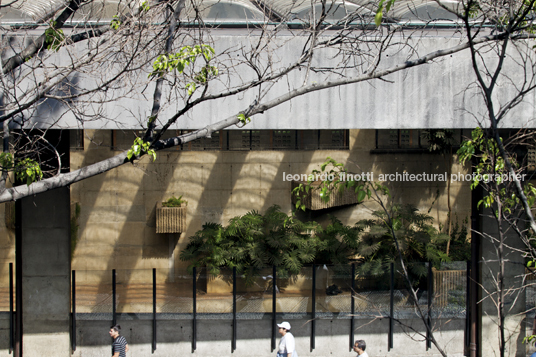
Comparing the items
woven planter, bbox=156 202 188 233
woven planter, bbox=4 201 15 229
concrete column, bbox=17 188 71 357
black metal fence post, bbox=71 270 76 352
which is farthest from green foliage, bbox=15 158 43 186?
woven planter, bbox=4 201 15 229

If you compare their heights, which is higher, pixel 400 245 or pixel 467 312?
pixel 400 245

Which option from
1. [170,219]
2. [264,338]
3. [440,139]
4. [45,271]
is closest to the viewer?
[45,271]

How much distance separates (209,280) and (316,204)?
456cm

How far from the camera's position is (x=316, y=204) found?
43.9ft

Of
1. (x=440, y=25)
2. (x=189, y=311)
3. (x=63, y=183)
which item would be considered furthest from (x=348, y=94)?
(x=189, y=311)

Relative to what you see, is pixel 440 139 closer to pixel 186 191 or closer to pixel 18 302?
pixel 186 191

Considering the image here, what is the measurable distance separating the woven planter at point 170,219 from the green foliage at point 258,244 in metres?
0.71

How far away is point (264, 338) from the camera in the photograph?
984cm

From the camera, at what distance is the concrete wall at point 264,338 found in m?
9.62

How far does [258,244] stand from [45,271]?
4628mm

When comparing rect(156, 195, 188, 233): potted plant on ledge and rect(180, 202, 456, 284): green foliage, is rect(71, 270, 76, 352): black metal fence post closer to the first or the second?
rect(180, 202, 456, 284): green foliage

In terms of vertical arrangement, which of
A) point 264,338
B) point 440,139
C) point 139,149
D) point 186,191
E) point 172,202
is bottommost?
point 264,338

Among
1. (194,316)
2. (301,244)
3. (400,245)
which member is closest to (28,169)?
(194,316)

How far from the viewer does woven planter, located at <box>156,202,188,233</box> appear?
13.4 meters
